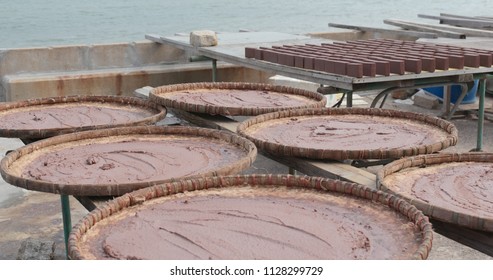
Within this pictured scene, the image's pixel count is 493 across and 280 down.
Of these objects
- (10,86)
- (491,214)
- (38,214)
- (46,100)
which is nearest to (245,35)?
(10,86)

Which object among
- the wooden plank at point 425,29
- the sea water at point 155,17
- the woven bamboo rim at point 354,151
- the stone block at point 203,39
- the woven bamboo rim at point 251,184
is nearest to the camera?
the woven bamboo rim at point 251,184

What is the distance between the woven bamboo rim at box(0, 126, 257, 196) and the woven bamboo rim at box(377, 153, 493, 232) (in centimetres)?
52

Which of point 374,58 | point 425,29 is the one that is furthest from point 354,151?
point 425,29

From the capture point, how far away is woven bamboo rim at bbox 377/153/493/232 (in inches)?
75.5

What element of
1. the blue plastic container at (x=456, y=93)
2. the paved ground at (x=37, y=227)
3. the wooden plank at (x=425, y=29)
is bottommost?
the paved ground at (x=37, y=227)

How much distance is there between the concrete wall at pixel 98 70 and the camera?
6977mm

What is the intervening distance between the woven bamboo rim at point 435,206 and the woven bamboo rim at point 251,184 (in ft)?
0.28

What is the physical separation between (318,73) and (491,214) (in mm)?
3136

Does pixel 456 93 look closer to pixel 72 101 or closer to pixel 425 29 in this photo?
pixel 425 29

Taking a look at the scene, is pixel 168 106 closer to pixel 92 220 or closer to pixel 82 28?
pixel 92 220

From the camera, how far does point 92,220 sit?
6.47 feet

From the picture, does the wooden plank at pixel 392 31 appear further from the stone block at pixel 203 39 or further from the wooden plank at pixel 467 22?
the stone block at pixel 203 39

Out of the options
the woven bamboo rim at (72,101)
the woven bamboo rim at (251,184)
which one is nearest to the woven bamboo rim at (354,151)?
the woven bamboo rim at (251,184)

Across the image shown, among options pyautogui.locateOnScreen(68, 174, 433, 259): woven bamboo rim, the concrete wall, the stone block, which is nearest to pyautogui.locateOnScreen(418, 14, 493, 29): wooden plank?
the concrete wall
